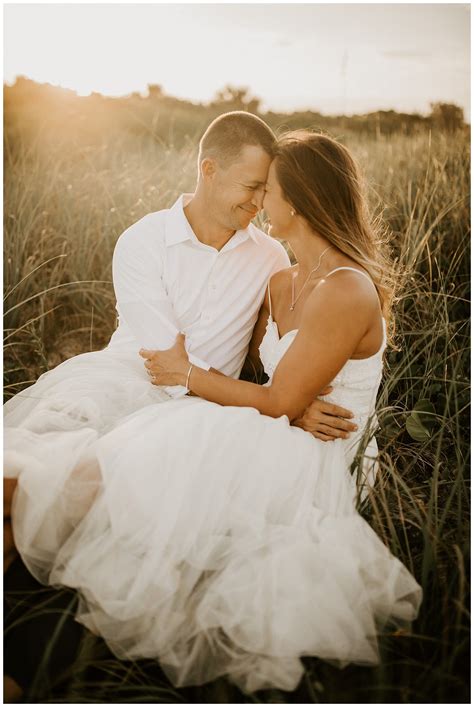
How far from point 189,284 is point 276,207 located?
66cm

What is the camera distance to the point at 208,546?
1794 mm

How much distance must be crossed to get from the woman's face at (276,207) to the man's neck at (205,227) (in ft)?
1.39

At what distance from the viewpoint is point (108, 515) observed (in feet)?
6.07

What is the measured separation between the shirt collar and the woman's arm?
2.91ft

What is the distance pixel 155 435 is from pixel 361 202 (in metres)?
1.29

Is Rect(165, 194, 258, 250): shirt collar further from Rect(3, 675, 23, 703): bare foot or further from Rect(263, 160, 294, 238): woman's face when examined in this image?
Rect(3, 675, 23, 703): bare foot

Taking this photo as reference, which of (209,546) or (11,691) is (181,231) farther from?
(11,691)

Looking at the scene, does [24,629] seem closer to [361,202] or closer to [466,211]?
[361,202]

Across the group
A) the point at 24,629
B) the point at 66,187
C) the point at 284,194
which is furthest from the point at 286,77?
the point at 24,629

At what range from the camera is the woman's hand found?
8.23 feet

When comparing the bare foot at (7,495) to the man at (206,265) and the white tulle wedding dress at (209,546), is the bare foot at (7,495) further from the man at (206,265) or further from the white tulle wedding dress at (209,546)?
the man at (206,265)

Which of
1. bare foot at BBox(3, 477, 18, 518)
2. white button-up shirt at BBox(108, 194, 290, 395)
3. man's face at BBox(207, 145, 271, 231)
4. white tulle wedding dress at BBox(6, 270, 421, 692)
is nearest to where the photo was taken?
white tulle wedding dress at BBox(6, 270, 421, 692)

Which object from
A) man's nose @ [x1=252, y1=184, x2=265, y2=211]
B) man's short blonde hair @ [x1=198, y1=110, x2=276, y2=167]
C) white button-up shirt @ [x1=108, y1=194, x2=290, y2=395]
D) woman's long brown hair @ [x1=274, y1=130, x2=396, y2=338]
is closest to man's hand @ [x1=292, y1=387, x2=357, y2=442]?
woman's long brown hair @ [x1=274, y1=130, x2=396, y2=338]

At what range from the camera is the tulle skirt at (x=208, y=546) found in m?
1.66
